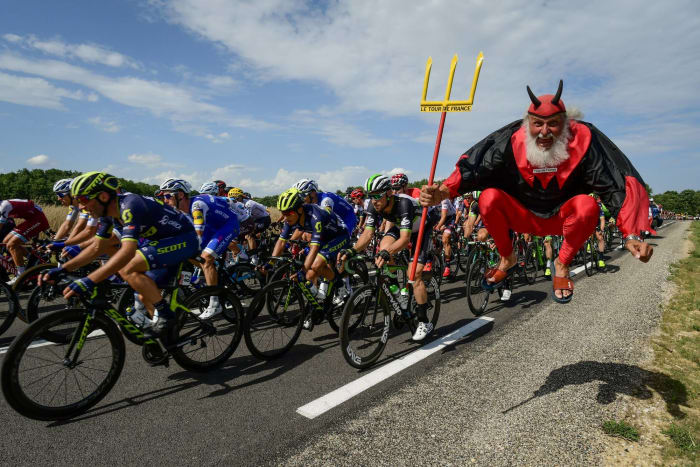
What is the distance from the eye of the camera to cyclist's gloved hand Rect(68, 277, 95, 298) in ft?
10.6

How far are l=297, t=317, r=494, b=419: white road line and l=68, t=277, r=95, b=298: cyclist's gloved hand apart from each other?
2.13 meters

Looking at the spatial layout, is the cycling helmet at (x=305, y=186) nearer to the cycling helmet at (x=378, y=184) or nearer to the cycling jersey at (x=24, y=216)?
the cycling helmet at (x=378, y=184)

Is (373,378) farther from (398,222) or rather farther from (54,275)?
(54,275)

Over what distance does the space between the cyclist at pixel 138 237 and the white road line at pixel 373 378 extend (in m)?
1.80

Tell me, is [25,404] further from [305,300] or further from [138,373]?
[305,300]

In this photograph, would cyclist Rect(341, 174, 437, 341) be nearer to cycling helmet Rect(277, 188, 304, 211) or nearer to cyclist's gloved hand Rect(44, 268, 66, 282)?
cycling helmet Rect(277, 188, 304, 211)

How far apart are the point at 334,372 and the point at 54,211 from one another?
51.9 ft

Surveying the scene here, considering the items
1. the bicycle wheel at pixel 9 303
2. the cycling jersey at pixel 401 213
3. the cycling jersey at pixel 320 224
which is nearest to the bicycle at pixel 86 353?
the cycling jersey at pixel 320 224

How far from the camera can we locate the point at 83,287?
3.27 meters

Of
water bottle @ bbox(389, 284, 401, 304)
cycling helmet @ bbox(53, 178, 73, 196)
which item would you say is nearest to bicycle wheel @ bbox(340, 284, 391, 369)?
water bottle @ bbox(389, 284, 401, 304)

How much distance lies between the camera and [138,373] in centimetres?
403

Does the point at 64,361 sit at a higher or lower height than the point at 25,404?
higher

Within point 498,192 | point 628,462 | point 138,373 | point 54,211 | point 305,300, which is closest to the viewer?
point 628,462

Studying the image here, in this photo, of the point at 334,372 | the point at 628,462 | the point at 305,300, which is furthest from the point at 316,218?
the point at 628,462
